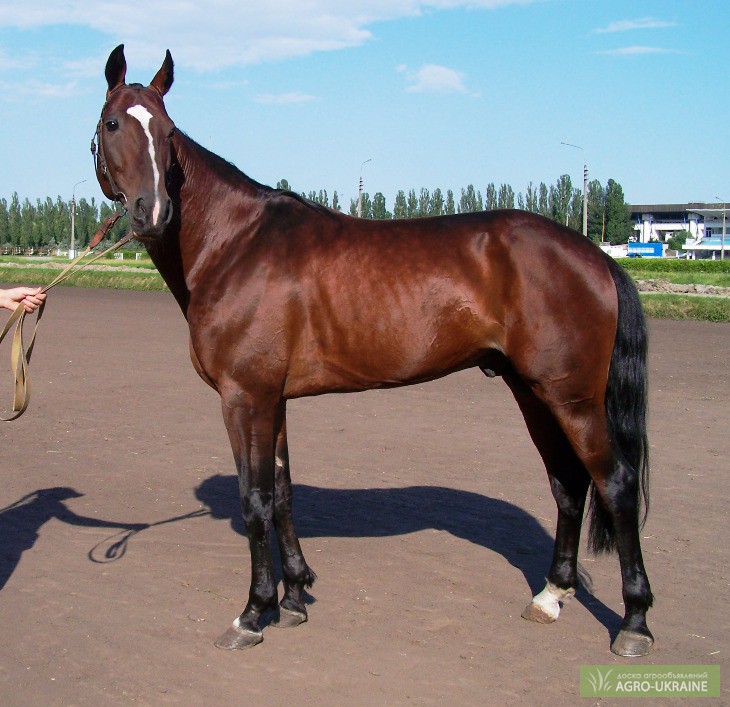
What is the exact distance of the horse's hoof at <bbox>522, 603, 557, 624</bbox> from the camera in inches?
173

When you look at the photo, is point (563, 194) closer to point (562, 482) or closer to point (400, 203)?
point (400, 203)

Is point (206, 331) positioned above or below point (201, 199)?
below

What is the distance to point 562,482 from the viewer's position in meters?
4.71

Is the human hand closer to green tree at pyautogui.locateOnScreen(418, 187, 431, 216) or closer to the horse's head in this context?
the horse's head

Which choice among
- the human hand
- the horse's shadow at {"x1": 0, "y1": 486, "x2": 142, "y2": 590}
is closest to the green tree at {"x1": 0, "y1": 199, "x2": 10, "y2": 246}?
the horse's shadow at {"x1": 0, "y1": 486, "x2": 142, "y2": 590}

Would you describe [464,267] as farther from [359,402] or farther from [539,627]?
[359,402]

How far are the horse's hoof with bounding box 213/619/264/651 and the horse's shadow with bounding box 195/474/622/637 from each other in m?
1.66

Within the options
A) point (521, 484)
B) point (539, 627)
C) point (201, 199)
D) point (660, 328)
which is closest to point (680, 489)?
point (521, 484)

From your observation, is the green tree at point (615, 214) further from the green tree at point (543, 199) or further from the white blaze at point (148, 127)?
the white blaze at point (148, 127)

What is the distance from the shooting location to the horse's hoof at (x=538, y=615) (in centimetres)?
441

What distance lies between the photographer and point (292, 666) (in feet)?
12.7

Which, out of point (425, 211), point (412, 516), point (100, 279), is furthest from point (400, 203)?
point (412, 516)

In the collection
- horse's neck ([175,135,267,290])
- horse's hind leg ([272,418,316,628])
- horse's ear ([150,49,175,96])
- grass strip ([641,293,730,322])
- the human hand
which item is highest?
horse's ear ([150,49,175,96])

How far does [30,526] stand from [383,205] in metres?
49.3
